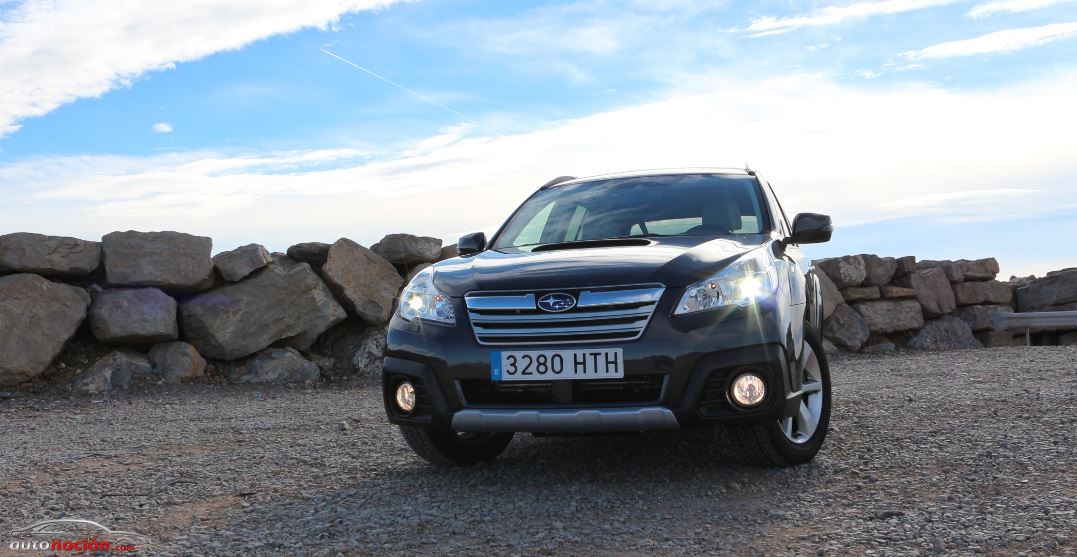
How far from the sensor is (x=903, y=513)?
3787 mm

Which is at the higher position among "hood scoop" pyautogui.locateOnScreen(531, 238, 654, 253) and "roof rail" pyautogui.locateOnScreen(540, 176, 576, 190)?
"roof rail" pyautogui.locateOnScreen(540, 176, 576, 190)

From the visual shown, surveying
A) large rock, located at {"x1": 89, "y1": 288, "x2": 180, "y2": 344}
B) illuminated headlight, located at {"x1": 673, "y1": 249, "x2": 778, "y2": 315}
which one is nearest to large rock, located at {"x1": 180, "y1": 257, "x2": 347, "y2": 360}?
large rock, located at {"x1": 89, "y1": 288, "x2": 180, "y2": 344}

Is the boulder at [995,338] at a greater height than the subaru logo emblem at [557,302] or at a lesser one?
lesser

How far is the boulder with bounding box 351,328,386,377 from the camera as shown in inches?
431

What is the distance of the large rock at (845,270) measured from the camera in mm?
13641

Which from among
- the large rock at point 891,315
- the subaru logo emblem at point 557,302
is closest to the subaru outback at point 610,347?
the subaru logo emblem at point 557,302

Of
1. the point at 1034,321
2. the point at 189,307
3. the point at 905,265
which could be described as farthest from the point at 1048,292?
the point at 189,307

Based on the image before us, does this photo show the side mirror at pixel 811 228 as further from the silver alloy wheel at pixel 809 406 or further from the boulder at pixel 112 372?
the boulder at pixel 112 372

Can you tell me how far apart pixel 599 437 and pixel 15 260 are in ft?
22.8

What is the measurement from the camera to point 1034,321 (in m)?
14.4

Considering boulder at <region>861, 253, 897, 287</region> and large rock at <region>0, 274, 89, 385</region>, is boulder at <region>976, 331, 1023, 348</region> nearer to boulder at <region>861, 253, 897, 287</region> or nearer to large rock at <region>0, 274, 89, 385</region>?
boulder at <region>861, 253, 897, 287</region>

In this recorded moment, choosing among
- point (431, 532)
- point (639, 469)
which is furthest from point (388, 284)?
point (431, 532)

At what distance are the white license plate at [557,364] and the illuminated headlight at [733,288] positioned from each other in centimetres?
36

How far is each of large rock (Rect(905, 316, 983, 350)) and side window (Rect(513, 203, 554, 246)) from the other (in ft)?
32.4
